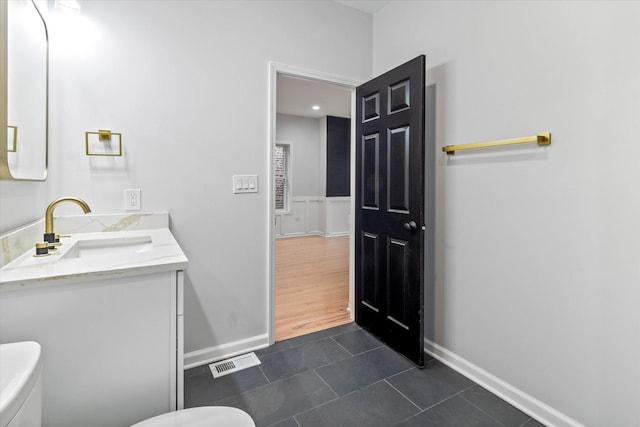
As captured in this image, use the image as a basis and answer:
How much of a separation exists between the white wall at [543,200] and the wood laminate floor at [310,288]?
1.01 metres

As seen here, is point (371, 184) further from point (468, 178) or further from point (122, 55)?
point (122, 55)

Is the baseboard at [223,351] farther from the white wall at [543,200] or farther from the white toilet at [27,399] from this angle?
the white wall at [543,200]

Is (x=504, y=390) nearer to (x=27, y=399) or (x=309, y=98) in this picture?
(x=27, y=399)

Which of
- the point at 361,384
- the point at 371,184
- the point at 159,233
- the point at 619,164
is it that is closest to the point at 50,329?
the point at 159,233

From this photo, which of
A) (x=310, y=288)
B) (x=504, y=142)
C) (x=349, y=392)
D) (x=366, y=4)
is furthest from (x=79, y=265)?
(x=310, y=288)

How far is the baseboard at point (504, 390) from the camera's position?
4.97 feet

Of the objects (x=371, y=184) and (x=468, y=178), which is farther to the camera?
(x=371, y=184)

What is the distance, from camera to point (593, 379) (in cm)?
140

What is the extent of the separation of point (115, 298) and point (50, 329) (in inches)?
7.1

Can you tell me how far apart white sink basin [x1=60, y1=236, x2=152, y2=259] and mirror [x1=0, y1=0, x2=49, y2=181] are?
358 millimetres

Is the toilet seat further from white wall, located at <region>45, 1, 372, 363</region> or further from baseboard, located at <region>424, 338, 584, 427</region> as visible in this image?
baseboard, located at <region>424, 338, 584, 427</region>

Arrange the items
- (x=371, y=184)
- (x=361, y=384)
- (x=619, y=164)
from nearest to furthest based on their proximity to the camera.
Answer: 1. (x=619, y=164)
2. (x=361, y=384)
3. (x=371, y=184)

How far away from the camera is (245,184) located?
2178 millimetres

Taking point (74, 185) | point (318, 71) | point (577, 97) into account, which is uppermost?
point (318, 71)
